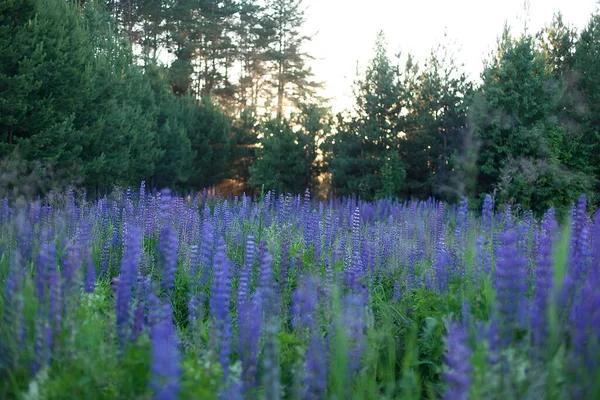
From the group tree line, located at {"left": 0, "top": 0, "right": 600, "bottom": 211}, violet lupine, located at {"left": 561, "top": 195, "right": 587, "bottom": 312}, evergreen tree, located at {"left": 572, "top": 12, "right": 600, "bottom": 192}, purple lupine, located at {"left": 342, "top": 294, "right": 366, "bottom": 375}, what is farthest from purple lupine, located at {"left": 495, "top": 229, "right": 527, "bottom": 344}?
evergreen tree, located at {"left": 572, "top": 12, "right": 600, "bottom": 192}

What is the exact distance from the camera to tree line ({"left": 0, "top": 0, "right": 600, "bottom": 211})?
14461 mm

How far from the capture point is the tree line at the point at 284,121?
47.4ft

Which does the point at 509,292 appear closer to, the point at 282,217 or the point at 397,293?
the point at 397,293

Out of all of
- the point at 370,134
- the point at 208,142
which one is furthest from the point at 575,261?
the point at 208,142

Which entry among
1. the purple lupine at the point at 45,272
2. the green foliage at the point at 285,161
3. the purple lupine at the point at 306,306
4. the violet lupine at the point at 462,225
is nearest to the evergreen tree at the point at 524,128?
the green foliage at the point at 285,161

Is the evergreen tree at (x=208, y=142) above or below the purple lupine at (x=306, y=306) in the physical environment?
above

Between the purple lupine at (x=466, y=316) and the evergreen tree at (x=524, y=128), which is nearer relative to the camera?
the purple lupine at (x=466, y=316)

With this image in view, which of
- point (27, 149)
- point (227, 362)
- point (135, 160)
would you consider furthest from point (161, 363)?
point (135, 160)

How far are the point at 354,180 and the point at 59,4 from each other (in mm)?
12073

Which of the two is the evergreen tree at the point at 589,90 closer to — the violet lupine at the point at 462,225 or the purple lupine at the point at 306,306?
the violet lupine at the point at 462,225

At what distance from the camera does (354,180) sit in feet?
72.9

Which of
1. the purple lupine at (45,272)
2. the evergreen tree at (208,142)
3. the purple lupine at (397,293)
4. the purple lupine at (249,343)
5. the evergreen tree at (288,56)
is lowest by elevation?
the purple lupine at (397,293)

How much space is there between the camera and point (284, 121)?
966 inches

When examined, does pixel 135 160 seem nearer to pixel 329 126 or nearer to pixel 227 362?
pixel 329 126
